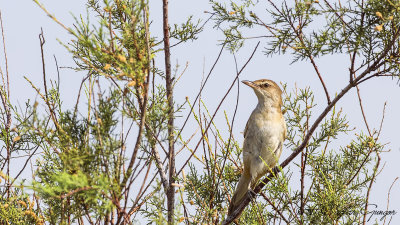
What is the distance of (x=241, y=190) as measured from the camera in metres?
5.05

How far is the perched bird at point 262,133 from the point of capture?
5349 millimetres

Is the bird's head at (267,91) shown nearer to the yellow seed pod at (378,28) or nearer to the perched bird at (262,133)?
the perched bird at (262,133)

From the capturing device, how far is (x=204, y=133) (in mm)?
3750

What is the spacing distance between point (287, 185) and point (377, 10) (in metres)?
1.64

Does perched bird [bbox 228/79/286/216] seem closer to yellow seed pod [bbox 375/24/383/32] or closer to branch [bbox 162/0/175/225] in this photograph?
branch [bbox 162/0/175/225]

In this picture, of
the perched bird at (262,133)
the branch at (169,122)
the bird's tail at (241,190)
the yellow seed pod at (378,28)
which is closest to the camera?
the yellow seed pod at (378,28)

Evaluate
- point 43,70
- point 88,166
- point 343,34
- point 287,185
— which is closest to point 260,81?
point 287,185

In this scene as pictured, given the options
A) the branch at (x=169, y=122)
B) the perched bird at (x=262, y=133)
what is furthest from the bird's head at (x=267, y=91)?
the branch at (x=169, y=122)

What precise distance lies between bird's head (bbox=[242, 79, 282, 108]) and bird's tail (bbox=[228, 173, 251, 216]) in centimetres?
94

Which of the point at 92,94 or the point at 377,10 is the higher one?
the point at 377,10

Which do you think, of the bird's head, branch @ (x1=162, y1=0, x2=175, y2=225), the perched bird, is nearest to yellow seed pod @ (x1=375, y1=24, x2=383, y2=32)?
branch @ (x1=162, y1=0, x2=175, y2=225)

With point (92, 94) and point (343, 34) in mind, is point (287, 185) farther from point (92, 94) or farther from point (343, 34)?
point (92, 94)

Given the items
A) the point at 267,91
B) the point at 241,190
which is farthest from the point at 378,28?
the point at 267,91

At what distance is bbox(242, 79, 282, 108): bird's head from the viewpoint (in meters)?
5.71
